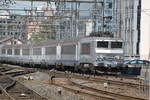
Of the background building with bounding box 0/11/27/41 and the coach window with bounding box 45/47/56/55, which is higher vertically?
the background building with bounding box 0/11/27/41

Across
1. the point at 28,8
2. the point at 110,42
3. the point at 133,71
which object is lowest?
the point at 133,71

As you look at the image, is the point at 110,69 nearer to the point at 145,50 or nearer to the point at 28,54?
the point at 28,54

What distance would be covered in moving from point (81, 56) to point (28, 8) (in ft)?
41.1

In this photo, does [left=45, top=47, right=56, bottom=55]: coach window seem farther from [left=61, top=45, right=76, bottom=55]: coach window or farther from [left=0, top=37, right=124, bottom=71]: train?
[left=61, top=45, right=76, bottom=55]: coach window

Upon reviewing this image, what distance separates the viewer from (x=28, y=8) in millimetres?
41438

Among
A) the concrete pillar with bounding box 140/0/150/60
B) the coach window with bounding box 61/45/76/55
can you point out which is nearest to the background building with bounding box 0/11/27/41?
the coach window with bounding box 61/45/76/55

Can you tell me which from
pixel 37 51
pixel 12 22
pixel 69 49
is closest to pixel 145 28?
pixel 12 22

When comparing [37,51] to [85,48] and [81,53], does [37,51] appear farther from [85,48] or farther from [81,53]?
[85,48]

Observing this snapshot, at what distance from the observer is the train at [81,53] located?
29047 mm

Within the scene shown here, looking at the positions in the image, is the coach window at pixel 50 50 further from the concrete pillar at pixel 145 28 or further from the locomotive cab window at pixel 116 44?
the concrete pillar at pixel 145 28

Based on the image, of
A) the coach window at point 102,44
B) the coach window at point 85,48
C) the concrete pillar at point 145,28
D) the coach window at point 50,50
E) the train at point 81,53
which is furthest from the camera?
the concrete pillar at point 145,28

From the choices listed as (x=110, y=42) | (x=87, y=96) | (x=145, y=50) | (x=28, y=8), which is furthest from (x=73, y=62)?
(x=145, y=50)

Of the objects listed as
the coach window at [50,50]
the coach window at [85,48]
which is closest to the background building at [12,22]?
the coach window at [50,50]

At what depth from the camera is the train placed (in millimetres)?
29047
